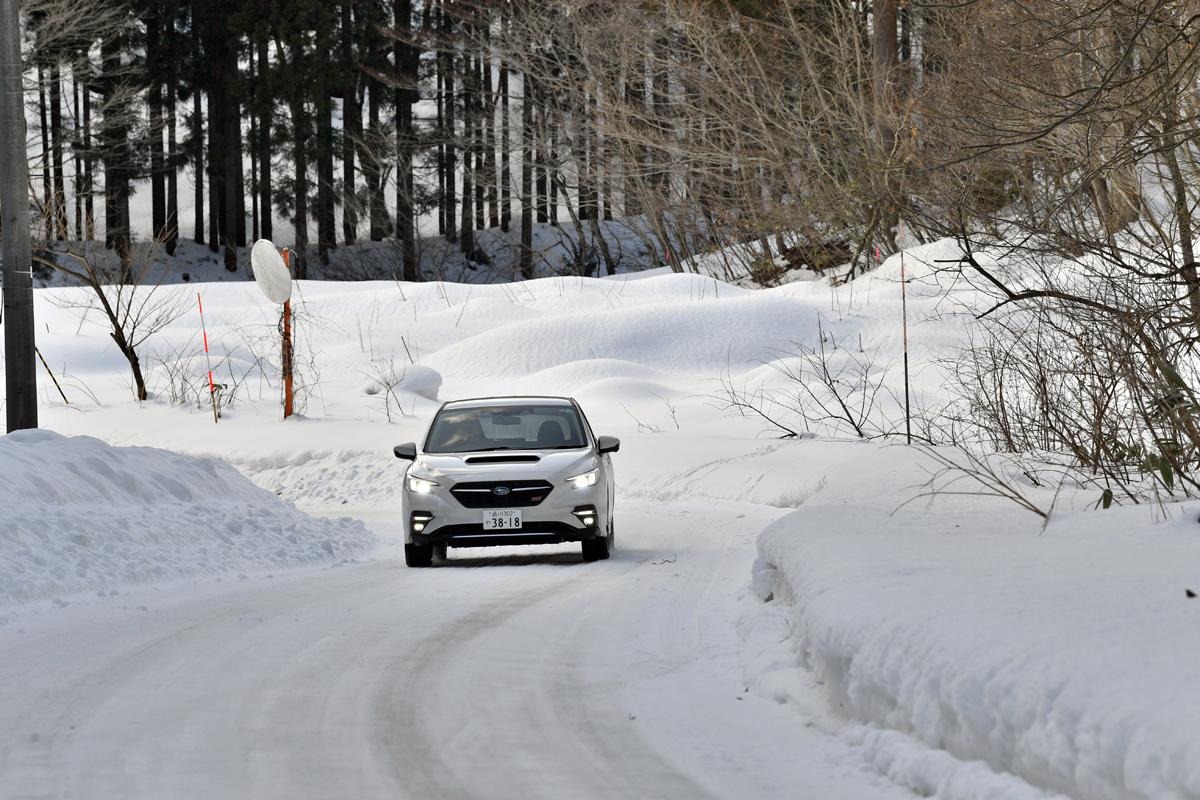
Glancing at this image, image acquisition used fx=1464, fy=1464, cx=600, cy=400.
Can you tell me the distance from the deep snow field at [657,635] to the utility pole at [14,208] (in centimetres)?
194

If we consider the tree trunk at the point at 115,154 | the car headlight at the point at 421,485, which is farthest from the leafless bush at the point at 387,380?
the tree trunk at the point at 115,154

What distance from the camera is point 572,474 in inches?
531

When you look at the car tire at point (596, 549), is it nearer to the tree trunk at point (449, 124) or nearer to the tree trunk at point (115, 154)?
the tree trunk at point (449, 124)

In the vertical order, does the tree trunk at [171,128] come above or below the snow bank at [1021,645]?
above

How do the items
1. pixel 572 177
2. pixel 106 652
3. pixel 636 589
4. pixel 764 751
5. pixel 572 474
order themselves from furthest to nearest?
pixel 572 177 < pixel 572 474 < pixel 636 589 < pixel 106 652 < pixel 764 751

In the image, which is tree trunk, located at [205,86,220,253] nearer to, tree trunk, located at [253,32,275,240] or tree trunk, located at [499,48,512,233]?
tree trunk, located at [253,32,275,240]

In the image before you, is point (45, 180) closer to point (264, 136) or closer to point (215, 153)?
point (264, 136)

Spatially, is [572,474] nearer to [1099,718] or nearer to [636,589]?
[636,589]

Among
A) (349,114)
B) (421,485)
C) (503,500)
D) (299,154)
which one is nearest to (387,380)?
(421,485)

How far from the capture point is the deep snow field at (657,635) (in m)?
5.41

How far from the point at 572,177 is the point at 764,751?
39346 mm

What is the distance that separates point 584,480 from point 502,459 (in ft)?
2.67

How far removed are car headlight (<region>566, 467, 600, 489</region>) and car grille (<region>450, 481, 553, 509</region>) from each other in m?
0.31

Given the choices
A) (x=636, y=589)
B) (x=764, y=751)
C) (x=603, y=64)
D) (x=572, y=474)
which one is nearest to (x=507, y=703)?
(x=764, y=751)
